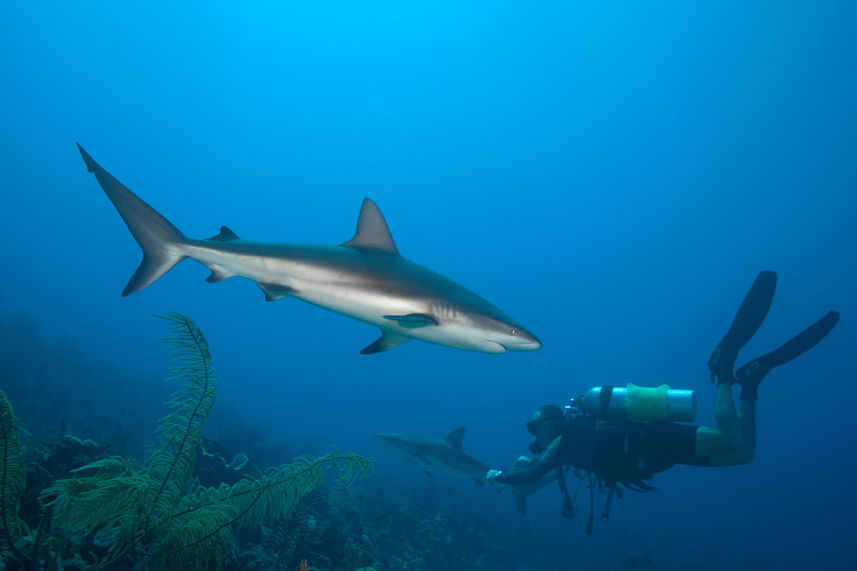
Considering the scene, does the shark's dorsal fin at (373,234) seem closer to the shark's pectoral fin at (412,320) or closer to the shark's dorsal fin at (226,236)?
the shark's pectoral fin at (412,320)

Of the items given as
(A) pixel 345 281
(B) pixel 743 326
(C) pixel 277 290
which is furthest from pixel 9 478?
(B) pixel 743 326


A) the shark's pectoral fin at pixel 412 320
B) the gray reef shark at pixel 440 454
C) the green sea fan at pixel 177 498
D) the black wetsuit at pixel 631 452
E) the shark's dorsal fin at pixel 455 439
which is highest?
the shark's pectoral fin at pixel 412 320

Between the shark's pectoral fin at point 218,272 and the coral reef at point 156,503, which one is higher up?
the shark's pectoral fin at point 218,272

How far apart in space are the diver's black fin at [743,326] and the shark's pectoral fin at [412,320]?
6.10m

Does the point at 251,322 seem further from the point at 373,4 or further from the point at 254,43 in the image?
the point at 373,4

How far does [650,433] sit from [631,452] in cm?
46

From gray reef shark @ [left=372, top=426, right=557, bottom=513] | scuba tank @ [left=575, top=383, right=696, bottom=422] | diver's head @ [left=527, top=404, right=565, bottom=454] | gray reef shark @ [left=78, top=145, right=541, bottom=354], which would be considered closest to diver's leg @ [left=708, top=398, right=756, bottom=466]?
scuba tank @ [left=575, top=383, right=696, bottom=422]

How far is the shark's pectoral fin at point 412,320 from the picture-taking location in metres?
4.63

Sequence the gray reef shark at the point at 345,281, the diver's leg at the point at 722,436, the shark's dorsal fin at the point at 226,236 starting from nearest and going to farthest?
the gray reef shark at the point at 345,281 < the shark's dorsal fin at the point at 226,236 < the diver's leg at the point at 722,436

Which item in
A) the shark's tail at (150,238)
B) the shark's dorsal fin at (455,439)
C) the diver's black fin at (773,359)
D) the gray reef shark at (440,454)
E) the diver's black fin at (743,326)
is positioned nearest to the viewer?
the shark's tail at (150,238)

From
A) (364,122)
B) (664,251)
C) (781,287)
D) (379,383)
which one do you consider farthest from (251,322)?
(781,287)

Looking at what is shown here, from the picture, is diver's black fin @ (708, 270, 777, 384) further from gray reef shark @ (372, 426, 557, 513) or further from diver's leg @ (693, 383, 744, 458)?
gray reef shark @ (372, 426, 557, 513)

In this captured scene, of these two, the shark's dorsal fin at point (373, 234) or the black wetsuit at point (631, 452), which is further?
A: the black wetsuit at point (631, 452)

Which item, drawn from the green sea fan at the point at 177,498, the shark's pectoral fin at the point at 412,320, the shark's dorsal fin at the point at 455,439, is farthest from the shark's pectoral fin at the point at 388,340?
the shark's dorsal fin at the point at 455,439
